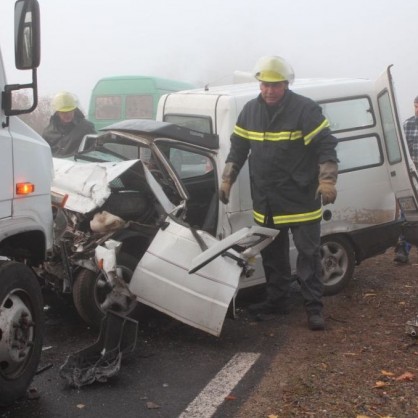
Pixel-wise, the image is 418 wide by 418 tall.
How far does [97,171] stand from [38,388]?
5.50 feet

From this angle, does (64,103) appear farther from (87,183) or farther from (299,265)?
(299,265)

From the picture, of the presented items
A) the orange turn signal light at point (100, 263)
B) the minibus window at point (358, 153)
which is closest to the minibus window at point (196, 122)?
the minibus window at point (358, 153)

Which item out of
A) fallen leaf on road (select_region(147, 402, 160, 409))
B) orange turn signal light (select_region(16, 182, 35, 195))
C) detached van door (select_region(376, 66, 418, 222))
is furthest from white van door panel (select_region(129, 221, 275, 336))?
detached van door (select_region(376, 66, 418, 222))

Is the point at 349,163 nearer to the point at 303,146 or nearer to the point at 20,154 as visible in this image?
the point at 303,146

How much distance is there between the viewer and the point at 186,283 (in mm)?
4062

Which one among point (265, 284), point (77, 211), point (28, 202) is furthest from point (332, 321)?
point (28, 202)

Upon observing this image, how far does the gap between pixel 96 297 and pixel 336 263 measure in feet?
7.46

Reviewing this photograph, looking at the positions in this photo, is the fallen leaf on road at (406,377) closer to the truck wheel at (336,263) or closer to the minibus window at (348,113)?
the truck wheel at (336,263)

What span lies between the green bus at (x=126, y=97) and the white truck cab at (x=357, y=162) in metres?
7.56

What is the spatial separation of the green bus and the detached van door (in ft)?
26.1

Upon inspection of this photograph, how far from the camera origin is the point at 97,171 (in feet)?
14.8

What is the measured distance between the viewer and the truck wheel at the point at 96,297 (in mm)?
4246

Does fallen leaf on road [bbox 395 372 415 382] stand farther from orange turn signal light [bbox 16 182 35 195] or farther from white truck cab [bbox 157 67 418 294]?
orange turn signal light [bbox 16 182 35 195]

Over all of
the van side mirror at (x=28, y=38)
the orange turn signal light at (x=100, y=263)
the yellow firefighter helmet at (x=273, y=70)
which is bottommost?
the orange turn signal light at (x=100, y=263)
